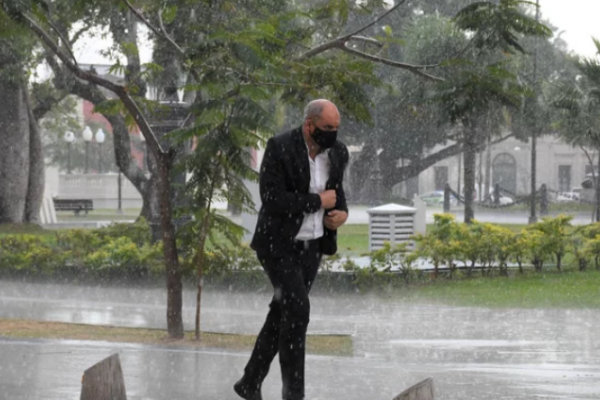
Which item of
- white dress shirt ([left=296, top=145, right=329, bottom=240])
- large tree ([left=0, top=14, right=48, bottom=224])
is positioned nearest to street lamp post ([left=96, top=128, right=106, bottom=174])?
large tree ([left=0, top=14, right=48, bottom=224])

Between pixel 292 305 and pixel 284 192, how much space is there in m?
0.61

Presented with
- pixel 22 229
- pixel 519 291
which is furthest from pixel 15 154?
pixel 519 291

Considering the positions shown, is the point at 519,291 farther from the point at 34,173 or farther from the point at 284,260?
the point at 34,173

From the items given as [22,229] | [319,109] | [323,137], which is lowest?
[22,229]

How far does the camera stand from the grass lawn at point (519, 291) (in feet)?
46.7

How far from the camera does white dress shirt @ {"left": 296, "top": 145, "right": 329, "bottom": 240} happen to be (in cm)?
646

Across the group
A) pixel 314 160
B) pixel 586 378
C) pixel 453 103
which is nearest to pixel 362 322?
pixel 453 103

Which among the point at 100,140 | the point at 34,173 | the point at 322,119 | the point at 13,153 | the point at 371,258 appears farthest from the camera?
the point at 100,140

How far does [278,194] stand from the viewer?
632 centimetres

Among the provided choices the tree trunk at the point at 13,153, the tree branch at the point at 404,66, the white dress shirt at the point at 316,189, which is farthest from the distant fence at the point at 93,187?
the white dress shirt at the point at 316,189

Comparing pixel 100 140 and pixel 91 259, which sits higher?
pixel 100 140

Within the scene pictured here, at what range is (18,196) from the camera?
3238 centimetres

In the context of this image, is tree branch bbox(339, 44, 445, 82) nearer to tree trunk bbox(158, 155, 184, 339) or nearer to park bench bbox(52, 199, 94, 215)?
tree trunk bbox(158, 155, 184, 339)

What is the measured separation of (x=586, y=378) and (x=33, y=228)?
950 inches
